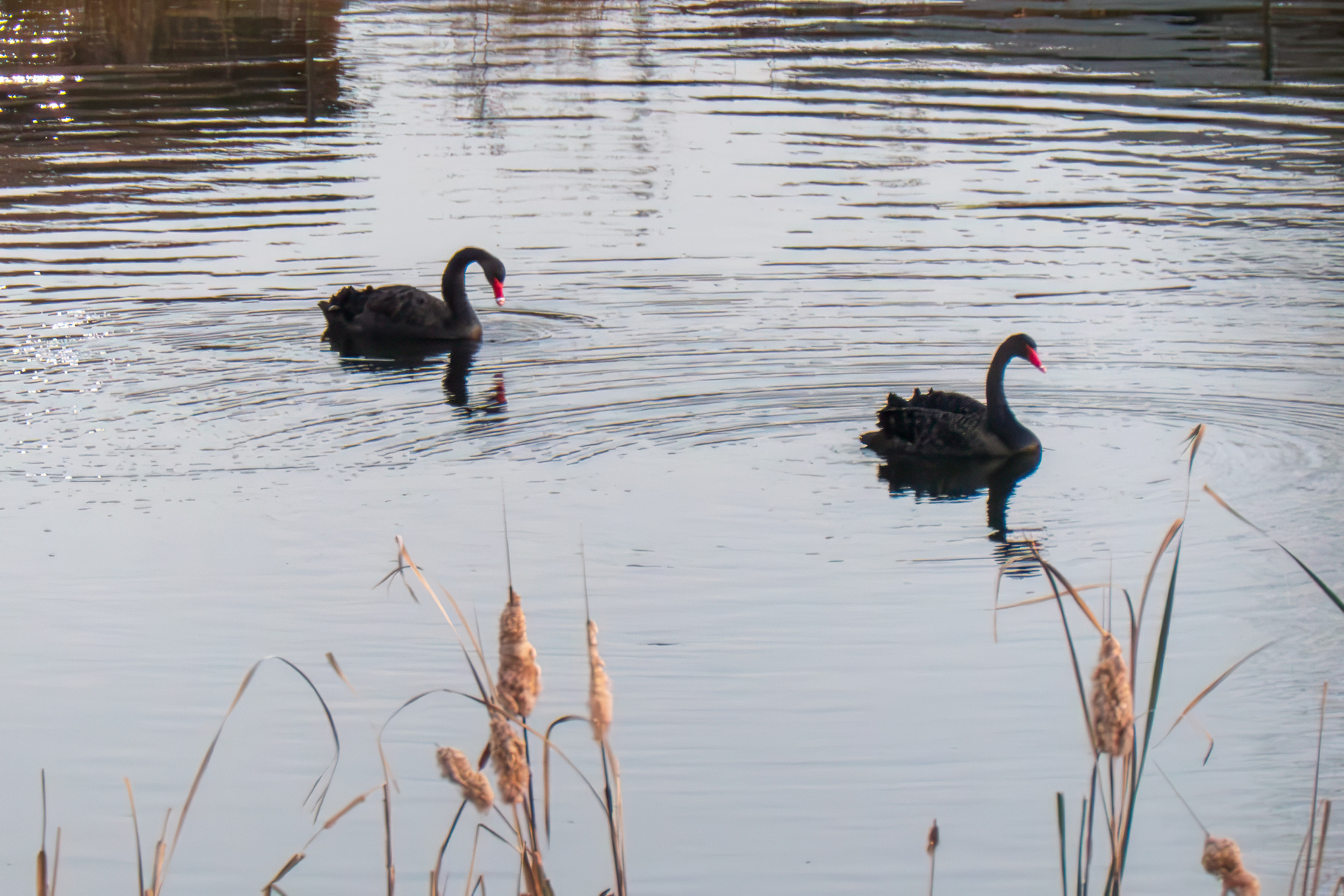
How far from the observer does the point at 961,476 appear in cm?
1073

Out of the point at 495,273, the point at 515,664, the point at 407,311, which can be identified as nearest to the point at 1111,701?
the point at 515,664

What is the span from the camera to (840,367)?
1264cm

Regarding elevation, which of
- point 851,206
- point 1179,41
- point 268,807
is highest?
point 1179,41

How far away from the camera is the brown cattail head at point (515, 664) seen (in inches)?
113

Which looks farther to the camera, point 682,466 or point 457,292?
point 457,292

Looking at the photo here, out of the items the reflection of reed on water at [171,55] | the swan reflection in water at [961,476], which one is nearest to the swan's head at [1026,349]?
the swan reflection in water at [961,476]

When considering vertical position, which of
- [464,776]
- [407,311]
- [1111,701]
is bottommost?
[407,311]

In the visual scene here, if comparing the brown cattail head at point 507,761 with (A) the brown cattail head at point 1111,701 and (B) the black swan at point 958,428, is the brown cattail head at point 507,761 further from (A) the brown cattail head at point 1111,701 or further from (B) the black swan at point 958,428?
(B) the black swan at point 958,428

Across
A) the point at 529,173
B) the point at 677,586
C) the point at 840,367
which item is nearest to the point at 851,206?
the point at 529,173

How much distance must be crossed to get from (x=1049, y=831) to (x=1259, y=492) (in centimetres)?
444

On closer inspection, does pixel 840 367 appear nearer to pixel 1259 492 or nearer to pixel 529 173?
pixel 1259 492

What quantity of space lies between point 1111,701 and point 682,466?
7687 millimetres

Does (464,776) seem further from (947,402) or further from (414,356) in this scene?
(414,356)

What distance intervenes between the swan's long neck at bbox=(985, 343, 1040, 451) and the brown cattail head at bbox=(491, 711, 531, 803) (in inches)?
314
